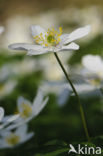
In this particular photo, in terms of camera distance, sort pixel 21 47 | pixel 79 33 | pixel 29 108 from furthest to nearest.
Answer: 1. pixel 29 108
2. pixel 79 33
3. pixel 21 47

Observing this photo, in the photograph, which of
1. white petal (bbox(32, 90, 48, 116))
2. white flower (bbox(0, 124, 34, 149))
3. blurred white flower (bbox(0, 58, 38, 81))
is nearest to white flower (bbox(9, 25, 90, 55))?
white petal (bbox(32, 90, 48, 116))

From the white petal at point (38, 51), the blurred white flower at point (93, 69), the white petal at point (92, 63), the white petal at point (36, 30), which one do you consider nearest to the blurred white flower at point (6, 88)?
the blurred white flower at point (93, 69)

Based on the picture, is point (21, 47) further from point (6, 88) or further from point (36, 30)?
point (6, 88)

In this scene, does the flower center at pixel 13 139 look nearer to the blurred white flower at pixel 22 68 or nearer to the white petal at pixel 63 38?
the white petal at pixel 63 38

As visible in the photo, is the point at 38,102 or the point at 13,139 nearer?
the point at 38,102

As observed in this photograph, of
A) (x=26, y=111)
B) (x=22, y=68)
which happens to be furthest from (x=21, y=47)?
(x=22, y=68)

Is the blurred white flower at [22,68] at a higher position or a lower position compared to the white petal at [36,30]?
lower

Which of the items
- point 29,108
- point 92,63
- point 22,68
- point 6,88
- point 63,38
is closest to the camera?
point 63,38

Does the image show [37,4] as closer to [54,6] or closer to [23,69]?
[54,6]
